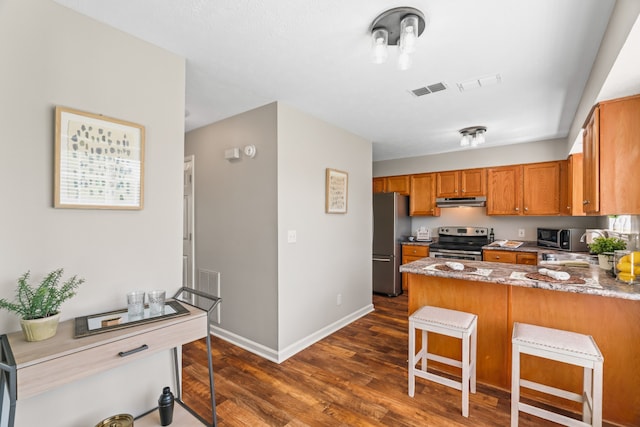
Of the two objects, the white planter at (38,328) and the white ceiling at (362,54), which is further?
the white ceiling at (362,54)

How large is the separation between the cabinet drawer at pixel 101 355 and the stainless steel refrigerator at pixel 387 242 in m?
3.60

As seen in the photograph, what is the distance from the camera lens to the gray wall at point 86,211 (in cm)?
137

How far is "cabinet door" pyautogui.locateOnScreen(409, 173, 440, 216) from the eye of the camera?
505 centimetres

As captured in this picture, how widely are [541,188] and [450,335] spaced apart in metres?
3.31

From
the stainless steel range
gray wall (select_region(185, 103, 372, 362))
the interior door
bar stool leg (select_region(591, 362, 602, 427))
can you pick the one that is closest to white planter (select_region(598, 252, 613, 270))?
bar stool leg (select_region(591, 362, 602, 427))

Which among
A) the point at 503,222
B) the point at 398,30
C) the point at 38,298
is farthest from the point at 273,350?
the point at 503,222

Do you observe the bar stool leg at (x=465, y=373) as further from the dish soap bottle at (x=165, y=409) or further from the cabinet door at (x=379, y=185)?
the cabinet door at (x=379, y=185)

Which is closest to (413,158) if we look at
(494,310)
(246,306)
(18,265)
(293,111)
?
(293,111)

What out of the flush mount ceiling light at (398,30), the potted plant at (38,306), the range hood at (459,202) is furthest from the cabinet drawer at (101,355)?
the range hood at (459,202)

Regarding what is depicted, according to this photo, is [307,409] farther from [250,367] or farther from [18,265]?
[18,265]

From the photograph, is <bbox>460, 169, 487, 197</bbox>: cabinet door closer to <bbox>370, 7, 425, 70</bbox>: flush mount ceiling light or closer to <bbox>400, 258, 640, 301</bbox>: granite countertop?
<bbox>400, 258, 640, 301</bbox>: granite countertop

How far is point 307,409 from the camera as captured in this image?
2.05m

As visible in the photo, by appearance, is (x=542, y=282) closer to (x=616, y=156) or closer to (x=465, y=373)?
(x=465, y=373)

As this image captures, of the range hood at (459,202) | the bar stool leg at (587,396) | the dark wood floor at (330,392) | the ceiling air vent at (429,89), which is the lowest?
the dark wood floor at (330,392)
